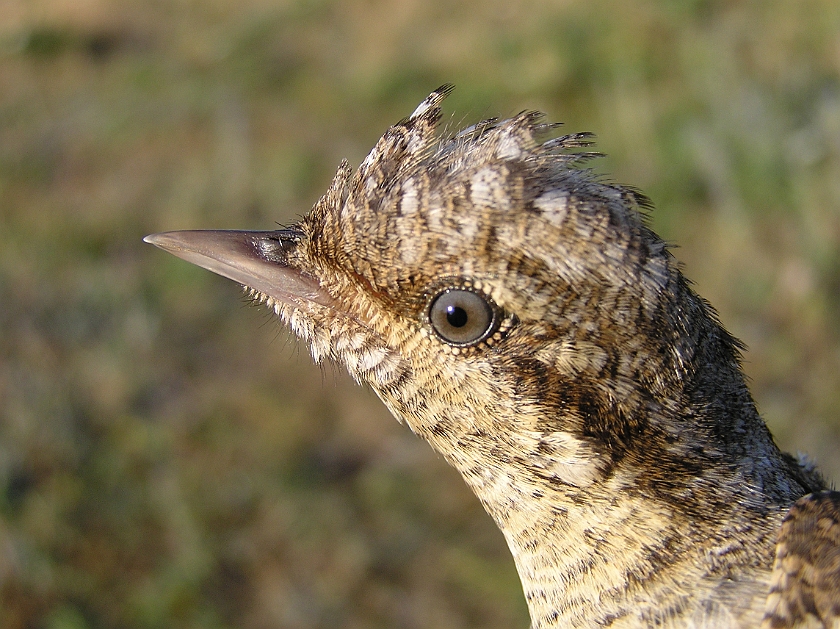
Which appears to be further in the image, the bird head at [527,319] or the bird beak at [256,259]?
the bird beak at [256,259]

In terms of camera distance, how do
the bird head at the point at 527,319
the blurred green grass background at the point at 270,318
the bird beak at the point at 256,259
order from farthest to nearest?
the blurred green grass background at the point at 270,318 < the bird beak at the point at 256,259 < the bird head at the point at 527,319

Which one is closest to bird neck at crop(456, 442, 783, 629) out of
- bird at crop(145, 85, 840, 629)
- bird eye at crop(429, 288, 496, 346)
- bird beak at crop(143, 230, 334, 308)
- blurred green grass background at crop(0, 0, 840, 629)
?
bird at crop(145, 85, 840, 629)

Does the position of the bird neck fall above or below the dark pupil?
below

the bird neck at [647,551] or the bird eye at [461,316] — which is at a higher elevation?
the bird eye at [461,316]

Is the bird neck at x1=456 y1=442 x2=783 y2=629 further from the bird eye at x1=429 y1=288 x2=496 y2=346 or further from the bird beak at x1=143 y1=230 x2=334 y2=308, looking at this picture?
the bird beak at x1=143 y1=230 x2=334 y2=308

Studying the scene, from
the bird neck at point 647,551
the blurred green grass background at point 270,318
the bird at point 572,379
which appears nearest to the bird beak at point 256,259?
the bird at point 572,379

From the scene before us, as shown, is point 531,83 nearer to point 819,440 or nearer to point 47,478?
point 819,440

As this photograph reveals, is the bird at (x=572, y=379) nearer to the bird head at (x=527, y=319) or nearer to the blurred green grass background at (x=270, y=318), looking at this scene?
the bird head at (x=527, y=319)
